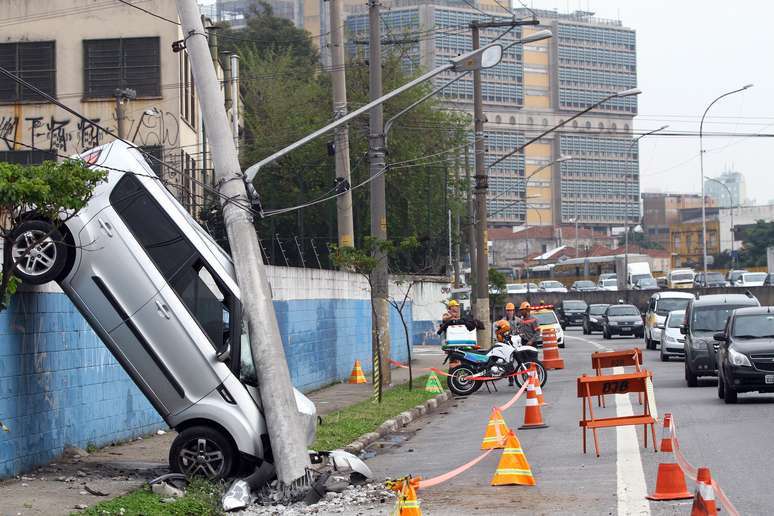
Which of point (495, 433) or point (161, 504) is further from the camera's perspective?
point (495, 433)

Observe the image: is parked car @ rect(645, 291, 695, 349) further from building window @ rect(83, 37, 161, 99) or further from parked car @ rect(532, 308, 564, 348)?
building window @ rect(83, 37, 161, 99)

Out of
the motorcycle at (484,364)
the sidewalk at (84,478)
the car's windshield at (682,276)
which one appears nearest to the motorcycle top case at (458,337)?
the motorcycle at (484,364)

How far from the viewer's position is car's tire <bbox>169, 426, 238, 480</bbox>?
40.4ft

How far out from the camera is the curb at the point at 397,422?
16.0m

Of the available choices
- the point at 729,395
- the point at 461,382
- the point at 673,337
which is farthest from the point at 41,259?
the point at 673,337

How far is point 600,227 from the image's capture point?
19612cm

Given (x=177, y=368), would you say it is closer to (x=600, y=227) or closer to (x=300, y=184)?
(x=300, y=184)

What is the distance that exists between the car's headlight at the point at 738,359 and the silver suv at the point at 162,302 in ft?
30.0

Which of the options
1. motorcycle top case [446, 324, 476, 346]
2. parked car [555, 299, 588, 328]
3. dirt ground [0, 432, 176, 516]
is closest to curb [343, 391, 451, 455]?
motorcycle top case [446, 324, 476, 346]

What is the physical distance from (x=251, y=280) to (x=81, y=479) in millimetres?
2594

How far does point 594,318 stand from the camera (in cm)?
→ 6106

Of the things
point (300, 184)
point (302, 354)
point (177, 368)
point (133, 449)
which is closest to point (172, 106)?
point (300, 184)

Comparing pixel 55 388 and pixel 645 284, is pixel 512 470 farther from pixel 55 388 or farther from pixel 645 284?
pixel 645 284

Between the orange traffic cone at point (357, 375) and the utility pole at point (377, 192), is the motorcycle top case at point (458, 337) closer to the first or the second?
the utility pole at point (377, 192)
